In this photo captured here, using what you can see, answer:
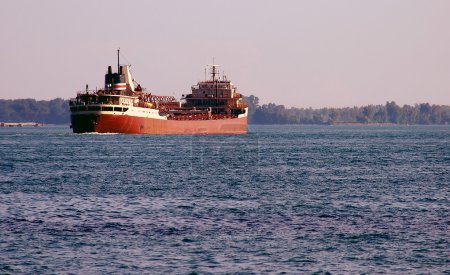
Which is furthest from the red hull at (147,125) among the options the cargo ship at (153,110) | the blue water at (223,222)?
the blue water at (223,222)

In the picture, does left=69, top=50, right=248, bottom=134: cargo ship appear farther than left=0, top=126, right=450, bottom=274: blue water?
Yes

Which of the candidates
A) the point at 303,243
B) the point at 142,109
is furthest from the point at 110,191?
the point at 142,109

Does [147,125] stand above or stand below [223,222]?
above

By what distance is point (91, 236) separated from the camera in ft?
98.1

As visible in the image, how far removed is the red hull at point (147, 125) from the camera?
13850cm

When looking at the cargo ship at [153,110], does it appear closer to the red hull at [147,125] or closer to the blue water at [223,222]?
the red hull at [147,125]

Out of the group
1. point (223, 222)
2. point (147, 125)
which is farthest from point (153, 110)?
point (223, 222)

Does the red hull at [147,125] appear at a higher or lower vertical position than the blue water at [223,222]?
higher

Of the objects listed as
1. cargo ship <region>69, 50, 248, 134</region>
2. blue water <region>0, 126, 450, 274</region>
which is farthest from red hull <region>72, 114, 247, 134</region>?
blue water <region>0, 126, 450, 274</region>

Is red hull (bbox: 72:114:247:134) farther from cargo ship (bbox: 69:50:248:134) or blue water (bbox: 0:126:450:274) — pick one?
→ blue water (bbox: 0:126:450:274)

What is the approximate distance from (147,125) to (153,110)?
3682mm

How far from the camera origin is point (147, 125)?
14912 centimetres

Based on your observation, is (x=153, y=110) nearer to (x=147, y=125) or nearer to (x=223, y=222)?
(x=147, y=125)

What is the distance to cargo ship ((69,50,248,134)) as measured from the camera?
138 m
